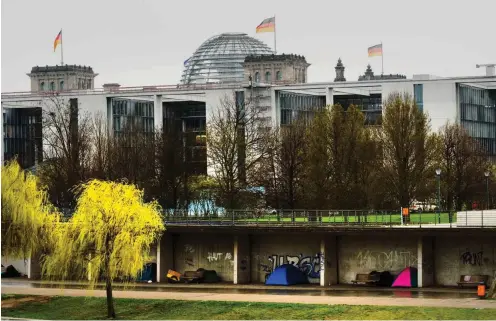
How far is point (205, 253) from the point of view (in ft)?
258

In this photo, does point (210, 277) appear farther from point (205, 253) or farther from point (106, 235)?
point (106, 235)

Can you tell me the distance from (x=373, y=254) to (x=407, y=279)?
11.5 feet

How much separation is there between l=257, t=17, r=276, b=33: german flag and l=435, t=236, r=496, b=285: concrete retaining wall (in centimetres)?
9884

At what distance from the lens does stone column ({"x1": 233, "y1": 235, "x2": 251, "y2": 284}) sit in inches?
2980

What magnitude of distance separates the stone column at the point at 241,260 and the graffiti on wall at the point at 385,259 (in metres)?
7.41

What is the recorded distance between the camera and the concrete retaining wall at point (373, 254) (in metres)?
70.8

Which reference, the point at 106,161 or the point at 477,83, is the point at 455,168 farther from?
the point at 477,83

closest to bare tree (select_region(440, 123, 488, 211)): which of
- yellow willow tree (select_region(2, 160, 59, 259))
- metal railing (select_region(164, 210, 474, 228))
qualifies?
metal railing (select_region(164, 210, 474, 228))

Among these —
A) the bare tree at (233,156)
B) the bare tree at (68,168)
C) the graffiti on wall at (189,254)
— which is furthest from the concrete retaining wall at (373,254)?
the bare tree at (68,168)

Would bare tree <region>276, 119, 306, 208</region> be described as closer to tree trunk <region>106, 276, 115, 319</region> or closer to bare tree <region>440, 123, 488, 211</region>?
bare tree <region>440, 123, 488, 211</region>

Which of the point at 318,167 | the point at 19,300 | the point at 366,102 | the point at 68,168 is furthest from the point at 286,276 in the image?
the point at 366,102

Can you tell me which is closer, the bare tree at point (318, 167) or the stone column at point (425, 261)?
A: the stone column at point (425, 261)

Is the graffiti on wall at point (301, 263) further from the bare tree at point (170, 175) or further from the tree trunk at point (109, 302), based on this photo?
the bare tree at point (170, 175)

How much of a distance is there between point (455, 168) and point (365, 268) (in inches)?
1286
